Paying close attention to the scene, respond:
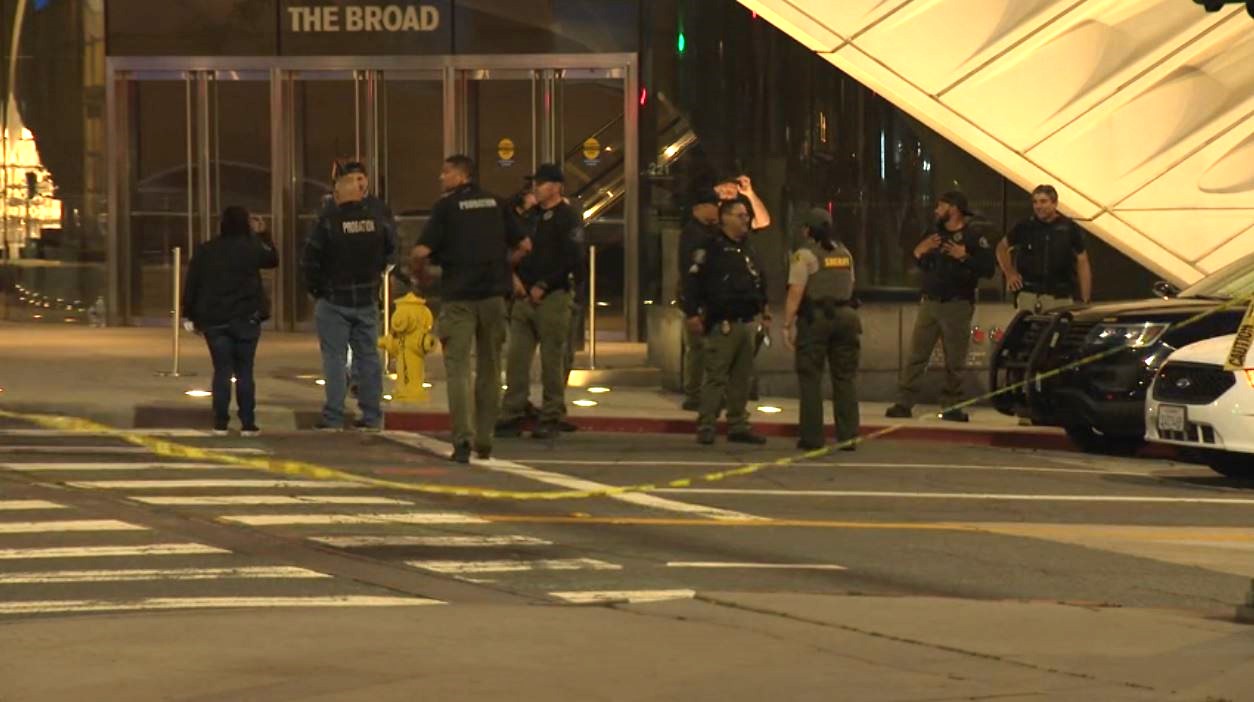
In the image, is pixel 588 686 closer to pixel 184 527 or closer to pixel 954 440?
pixel 184 527

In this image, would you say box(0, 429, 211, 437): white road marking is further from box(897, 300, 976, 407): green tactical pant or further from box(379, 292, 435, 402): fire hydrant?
box(897, 300, 976, 407): green tactical pant

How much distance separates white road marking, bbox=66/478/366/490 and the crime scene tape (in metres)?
0.24

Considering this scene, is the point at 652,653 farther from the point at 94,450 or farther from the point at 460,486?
the point at 94,450

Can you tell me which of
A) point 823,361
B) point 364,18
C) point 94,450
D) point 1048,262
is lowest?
point 94,450

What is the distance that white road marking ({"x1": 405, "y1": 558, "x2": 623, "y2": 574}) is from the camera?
11.7m

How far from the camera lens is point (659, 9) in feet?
82.5

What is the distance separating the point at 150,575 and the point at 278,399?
27.8 ft

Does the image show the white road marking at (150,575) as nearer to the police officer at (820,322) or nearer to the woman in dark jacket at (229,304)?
the woman in dark jacket at (229,304)

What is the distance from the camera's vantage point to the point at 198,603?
10.6m

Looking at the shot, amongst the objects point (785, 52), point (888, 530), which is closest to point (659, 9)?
point (785, 52)

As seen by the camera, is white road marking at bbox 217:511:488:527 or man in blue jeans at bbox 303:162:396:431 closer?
white road marking at bbox 217:511:488:527

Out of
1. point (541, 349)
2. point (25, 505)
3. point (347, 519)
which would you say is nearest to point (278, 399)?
point (541, 349)

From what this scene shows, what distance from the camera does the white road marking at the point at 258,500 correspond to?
13812 millimetres

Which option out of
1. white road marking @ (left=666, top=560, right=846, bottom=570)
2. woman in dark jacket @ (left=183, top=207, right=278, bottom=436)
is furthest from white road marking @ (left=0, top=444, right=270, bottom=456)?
white road marking @ (left=666, top=560, right=846, bottom=570)
